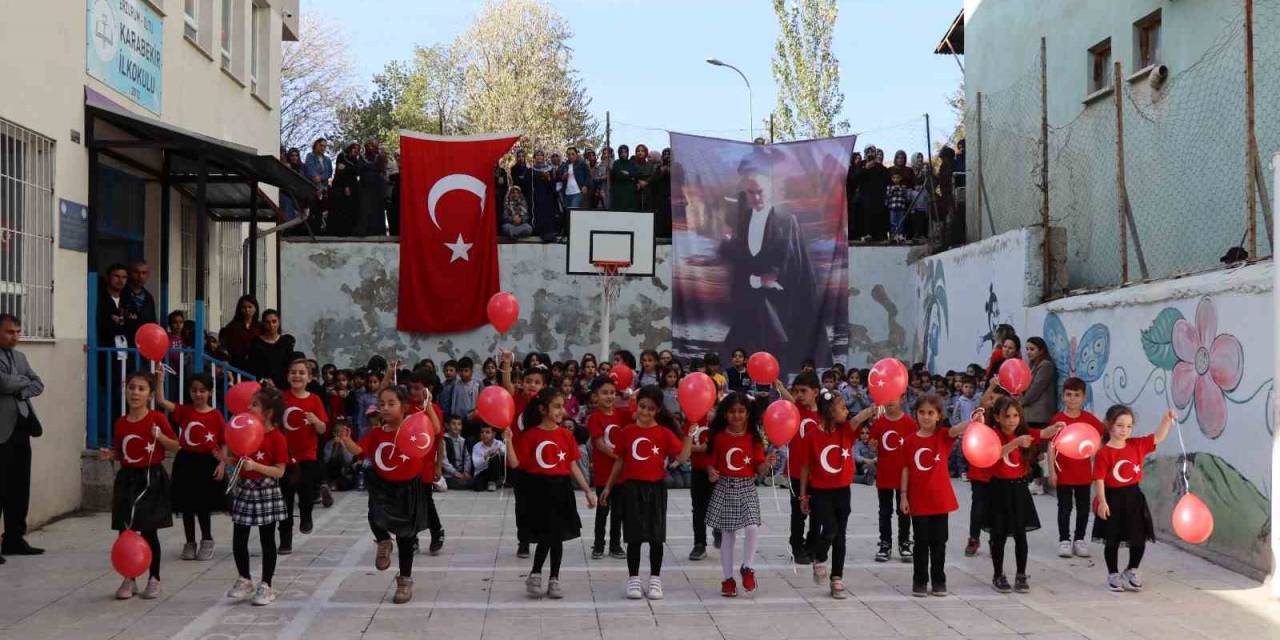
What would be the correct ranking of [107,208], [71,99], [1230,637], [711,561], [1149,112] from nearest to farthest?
[1230,637] → [711,561] → [71,99] → [107,208] → [1149,112]

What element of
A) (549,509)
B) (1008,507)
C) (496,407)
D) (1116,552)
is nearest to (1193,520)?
(1116,552)

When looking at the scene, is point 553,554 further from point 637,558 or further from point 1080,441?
point 1080,441

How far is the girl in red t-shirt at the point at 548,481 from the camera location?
8086 millimetres

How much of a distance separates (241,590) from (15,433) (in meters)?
2.76

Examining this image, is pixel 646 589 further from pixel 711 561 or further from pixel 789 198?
→ pixel 789 198

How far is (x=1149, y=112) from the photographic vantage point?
1399cm

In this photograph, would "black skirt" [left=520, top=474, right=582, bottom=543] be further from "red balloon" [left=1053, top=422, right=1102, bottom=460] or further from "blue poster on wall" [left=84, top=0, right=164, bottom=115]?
"blue poster on wall" [left=84, top=0, right=164, bottom=115]

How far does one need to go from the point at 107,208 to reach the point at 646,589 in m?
7.65

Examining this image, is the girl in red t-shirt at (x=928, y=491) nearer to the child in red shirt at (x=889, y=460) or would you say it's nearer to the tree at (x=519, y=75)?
the child in red shirt at (x=889, y=460)

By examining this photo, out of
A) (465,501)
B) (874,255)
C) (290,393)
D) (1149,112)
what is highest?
(1149,112)

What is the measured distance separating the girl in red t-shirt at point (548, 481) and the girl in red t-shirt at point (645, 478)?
0.30 metres

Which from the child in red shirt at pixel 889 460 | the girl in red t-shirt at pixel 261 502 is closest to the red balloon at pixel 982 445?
the child in red shirt at pixel 889 460

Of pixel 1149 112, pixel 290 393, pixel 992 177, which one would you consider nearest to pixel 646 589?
pixel 290 393

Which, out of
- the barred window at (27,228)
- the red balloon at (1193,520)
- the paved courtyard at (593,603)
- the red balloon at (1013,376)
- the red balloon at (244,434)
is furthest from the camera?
the barred window at (27,228)
